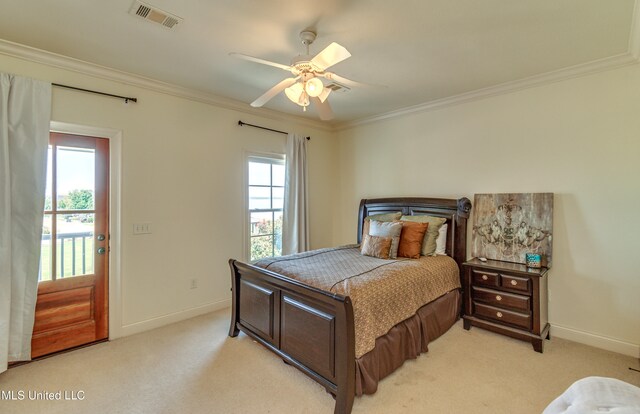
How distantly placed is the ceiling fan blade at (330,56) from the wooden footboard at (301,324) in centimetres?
157

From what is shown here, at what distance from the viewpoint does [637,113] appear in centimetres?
259

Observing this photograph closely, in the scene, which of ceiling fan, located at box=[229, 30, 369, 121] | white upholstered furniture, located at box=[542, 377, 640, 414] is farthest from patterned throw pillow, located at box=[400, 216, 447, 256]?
white upholstered furniture, located at box=[542, 377, 640, 414]

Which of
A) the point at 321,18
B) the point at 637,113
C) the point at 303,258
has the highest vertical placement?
the point at 321,18

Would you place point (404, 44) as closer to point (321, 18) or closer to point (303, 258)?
point (321, 18)

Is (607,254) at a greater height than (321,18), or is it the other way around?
(321,18)

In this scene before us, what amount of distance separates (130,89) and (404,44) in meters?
2.77

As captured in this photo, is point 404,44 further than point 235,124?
No

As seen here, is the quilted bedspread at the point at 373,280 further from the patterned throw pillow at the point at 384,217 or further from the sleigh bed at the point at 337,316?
the patterned throw pillow at the point at 384,217

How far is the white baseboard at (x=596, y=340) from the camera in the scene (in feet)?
8.58

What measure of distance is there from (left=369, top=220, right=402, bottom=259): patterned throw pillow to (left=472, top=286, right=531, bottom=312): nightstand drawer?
3.01 ft

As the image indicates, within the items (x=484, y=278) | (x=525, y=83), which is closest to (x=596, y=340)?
(x=484, y=278)

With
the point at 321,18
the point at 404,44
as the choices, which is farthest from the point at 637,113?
the point at 321,18

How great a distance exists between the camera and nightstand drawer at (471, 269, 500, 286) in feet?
9.67

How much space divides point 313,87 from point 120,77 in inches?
86.5
